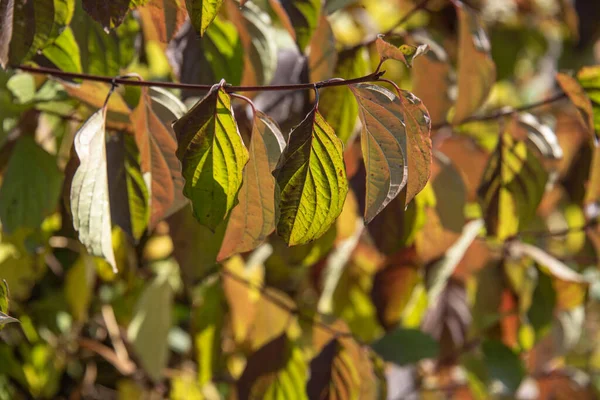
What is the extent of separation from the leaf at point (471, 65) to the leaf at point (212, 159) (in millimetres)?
427

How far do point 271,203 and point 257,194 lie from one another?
0.01 meters

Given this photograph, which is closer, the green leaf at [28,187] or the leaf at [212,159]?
the leaf at [212,159]

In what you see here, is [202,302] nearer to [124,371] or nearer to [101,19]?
[124,371]

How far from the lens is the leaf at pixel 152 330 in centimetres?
96

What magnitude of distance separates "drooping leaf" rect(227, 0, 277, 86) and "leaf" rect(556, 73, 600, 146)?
1.03 ft

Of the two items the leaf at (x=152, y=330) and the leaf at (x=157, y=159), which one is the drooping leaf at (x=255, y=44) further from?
the leaf at (x=152, y=330)

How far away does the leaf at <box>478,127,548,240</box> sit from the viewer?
0.86 m

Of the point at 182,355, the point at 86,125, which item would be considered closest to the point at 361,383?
the point at 86,125

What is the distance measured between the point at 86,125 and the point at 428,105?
0.48 m

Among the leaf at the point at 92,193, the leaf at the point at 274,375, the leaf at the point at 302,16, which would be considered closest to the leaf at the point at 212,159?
the leaf at the point at 92,193

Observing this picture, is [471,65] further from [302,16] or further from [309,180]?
[309,180]

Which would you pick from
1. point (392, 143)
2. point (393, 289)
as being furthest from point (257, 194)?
point (393, 289)

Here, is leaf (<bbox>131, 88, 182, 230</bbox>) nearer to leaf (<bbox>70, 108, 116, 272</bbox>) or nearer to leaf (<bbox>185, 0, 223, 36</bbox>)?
leaf (<bbox>70, 108, 116, 272</bbox>)

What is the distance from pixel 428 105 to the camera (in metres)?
0.92
